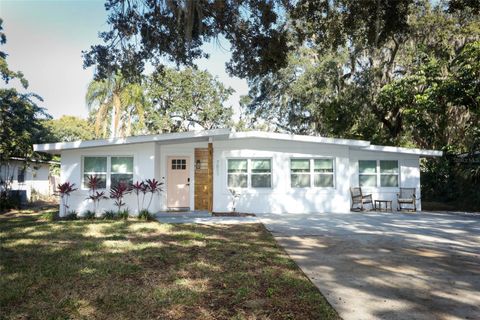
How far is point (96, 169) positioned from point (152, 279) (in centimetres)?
832

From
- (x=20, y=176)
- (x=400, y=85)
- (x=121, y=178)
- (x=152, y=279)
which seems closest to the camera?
(x=152, y=279)

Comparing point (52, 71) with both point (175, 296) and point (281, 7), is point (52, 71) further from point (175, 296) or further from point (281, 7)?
point (175, 296)

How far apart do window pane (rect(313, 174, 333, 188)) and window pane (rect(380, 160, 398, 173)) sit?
2372 millimetres

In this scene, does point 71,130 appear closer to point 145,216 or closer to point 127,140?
point 127,140

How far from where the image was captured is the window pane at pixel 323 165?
42.8 ft

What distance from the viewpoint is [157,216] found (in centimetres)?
1135

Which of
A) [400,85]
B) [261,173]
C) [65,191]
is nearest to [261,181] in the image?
[261,173]

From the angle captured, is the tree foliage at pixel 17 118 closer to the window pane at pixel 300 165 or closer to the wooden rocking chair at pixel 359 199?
the window pane at pixel 300 165

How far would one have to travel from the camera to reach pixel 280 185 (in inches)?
508

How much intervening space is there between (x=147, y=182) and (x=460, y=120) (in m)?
15.3

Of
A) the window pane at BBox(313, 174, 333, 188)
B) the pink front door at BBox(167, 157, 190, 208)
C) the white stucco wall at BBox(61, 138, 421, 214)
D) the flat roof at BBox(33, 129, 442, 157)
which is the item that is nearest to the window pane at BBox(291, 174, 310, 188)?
the white stucco wall at BBox(61, 138, 421, 214)

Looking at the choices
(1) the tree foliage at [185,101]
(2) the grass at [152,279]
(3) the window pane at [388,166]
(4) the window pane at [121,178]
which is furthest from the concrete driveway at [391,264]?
(1) the tree foliage at [185,101]

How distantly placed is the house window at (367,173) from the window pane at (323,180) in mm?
1551

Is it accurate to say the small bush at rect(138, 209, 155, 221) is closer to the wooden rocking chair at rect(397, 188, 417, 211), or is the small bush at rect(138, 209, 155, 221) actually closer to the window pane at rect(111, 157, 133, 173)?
the window pane at rect(111, 157, 133, 173)
